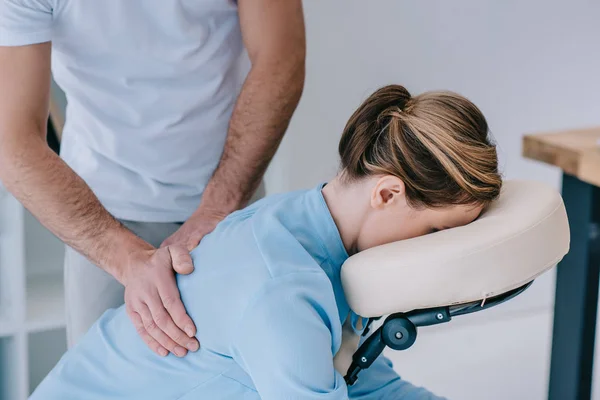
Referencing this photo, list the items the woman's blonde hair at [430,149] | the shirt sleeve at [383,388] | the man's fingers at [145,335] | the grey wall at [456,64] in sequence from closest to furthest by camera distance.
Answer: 1. the woman's blonde hair at [430,149]
2. the man's fingers at [145,335]
3. the shirt sleeve at [383,388]
4. the grey wall at [456,64]

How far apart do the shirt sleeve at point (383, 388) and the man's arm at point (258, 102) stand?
1.44 ft

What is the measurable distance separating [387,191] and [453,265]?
0.16 m

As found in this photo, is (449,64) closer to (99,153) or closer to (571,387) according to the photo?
(571,387)

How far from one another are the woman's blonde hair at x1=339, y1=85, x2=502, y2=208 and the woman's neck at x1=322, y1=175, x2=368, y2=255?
0.10 ft

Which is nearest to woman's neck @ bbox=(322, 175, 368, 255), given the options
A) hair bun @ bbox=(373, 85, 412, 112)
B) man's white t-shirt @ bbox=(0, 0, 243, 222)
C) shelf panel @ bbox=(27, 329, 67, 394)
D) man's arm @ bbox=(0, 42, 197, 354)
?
hair bun @ bbox=(373, 85, 412, 112)

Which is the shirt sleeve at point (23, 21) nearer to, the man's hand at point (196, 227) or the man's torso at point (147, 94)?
the man's torso at point (147, 94)

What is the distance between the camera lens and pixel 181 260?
129cm

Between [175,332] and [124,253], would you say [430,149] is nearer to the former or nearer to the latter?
[175,332]

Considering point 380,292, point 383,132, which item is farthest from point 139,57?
point 380,292

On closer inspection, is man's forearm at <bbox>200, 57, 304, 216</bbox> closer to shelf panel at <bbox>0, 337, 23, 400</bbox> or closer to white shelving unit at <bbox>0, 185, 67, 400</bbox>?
white shelving unit at <bbox>0, 185, 67, 400</bbox>

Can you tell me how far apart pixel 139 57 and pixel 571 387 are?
4.32 ft

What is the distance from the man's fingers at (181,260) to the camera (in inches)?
49.9

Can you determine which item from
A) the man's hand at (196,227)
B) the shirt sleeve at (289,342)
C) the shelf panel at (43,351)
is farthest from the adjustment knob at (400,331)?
the shelf panel at (43,351)

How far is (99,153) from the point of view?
1.67 meters
